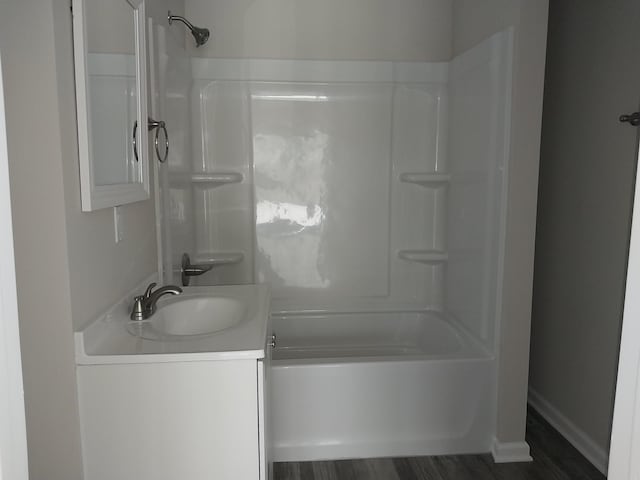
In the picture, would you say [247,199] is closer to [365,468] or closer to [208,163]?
[208,163]

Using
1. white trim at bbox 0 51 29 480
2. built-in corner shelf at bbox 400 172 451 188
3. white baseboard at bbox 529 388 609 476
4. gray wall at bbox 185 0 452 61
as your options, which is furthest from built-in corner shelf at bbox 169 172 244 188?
white trim at bbox 0 51 29 480

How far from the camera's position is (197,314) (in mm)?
1907

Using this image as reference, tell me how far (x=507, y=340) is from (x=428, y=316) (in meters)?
0.77

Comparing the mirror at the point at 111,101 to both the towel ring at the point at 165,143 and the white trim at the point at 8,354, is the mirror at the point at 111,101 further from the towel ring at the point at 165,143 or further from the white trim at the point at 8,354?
the white trim at the point at 8,354

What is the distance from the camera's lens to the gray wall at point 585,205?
217 centimetres

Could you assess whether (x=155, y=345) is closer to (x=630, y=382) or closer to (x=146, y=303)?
(x=146, y=303)

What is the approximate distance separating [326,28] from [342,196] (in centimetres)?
92

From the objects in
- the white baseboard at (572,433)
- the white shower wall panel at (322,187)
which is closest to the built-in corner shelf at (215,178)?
the white shower wall panel at (322,187)

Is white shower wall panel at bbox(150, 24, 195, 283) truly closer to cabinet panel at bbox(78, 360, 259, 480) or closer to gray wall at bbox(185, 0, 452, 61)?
gray wall at bbox(185, 0, 452, 61)

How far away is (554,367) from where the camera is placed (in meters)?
2.71

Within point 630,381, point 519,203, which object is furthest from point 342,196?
point 630,381

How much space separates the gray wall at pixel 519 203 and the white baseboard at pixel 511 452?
18 millimetres

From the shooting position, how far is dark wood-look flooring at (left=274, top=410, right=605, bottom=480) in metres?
2.22

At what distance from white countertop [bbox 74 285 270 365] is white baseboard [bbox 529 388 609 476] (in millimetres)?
1639
